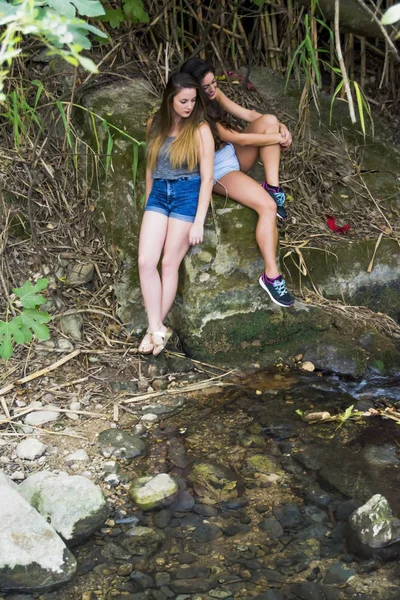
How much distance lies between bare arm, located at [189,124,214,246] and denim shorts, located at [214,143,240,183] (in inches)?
9.7

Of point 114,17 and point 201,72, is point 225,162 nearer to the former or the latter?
point 201,72

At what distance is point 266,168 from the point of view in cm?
394

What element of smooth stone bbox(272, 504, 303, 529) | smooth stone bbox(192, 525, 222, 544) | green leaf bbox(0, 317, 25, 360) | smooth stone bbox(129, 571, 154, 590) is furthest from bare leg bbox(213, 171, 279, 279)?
smooth stone bbox(129, 571, 154, 590)

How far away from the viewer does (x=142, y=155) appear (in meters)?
4.01

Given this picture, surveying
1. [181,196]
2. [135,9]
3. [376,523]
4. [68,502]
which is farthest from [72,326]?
[376,523]

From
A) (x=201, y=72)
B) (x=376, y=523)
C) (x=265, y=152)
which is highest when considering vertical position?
(x=201, y=72)

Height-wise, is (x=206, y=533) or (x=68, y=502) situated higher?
(x=68, y=502)

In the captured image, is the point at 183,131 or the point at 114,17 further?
the point at 114,17

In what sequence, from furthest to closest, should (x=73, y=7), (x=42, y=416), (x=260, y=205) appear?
(x=260, y=205) < (x=42, y=416) < (x=73, y=7)

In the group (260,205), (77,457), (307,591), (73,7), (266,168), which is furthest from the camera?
(266,168)

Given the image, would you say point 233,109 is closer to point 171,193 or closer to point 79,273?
point 171,193

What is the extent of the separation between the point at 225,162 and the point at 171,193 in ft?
1.32

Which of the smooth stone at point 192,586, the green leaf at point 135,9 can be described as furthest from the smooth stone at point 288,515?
the green leaf at point 135,9

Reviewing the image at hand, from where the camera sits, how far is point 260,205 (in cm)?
382
